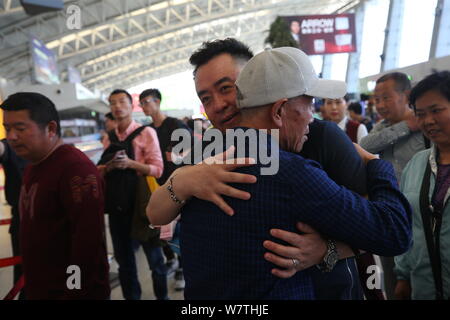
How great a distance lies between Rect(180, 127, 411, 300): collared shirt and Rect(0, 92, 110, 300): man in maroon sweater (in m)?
1.01

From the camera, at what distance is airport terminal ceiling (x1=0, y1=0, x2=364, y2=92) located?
50.4 ft

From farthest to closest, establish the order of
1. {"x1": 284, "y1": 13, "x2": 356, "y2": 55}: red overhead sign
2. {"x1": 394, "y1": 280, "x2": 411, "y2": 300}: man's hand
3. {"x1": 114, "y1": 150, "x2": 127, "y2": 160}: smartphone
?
{"x1": 284, "y1": 13, "x2": 356, "y2": 55}: red overhead sign
{"x1": 114, "y1": 150, "x2": 127, "y2": 160}: smartphone
{"x1": 394, "y1": 280, "x2": 411, "y2": 300}: man's hand

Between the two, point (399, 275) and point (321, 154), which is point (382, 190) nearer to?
point (321, 154)

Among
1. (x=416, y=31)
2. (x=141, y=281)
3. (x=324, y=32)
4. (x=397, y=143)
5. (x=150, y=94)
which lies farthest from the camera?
(x=416, y=31)

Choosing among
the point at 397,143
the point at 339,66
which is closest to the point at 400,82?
the point at 397,143

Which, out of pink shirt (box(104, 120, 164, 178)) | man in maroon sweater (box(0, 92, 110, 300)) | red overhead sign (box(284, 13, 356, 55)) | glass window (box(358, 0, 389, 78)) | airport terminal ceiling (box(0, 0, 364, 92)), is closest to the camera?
man in maroon sweater (box(0, 92, 110, 300))

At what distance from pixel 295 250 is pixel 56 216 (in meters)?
1.35

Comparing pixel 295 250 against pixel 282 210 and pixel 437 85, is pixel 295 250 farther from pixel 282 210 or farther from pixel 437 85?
pixel 437 85

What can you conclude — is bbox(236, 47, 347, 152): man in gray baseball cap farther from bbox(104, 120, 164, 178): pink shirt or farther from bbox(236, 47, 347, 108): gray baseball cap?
bbox(104, 120, 164, 178): pink shirt

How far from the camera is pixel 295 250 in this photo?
2.64ft

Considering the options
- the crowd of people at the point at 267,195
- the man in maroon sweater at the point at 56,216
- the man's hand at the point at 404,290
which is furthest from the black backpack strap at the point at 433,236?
the man in maroon sweater at the point at 56,216

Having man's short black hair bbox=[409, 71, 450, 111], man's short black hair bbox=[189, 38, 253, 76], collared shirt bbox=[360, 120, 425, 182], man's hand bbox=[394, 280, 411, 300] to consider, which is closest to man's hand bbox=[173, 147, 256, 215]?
man's short black hair bbox=[189, 38, 253, 76]

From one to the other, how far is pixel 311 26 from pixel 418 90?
7374 mm
